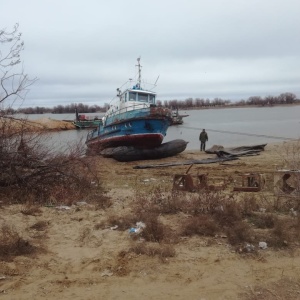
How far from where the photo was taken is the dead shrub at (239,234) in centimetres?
542

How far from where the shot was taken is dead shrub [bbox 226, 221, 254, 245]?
5.42m

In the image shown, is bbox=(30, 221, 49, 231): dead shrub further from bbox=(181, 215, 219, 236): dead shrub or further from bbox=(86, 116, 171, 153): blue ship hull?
bbox=(86, 116, 171, 153): blue ship hull

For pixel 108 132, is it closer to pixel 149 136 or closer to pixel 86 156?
pixel 149 136

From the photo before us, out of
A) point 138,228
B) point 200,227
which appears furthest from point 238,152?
point 138,228

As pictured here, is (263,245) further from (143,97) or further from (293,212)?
(143,97)

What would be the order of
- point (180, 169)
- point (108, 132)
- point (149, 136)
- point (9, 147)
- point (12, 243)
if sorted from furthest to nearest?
point (108, 132)
point (149, 136)
point (180, 169)
point (9, 147)
point (12, 243)

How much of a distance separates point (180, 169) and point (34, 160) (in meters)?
8.11

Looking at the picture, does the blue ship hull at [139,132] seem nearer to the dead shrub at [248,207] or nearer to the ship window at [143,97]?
the ship window at [143,97]

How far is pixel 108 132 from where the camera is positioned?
23.4m

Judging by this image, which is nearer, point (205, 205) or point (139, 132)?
point (205, 205)

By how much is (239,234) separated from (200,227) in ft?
2.05

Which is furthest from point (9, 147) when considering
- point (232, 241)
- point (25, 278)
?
point (232, 241)

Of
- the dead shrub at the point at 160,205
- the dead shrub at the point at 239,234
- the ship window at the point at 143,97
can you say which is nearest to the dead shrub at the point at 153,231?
the dead shrub at the point at 160,205

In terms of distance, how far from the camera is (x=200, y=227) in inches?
231
